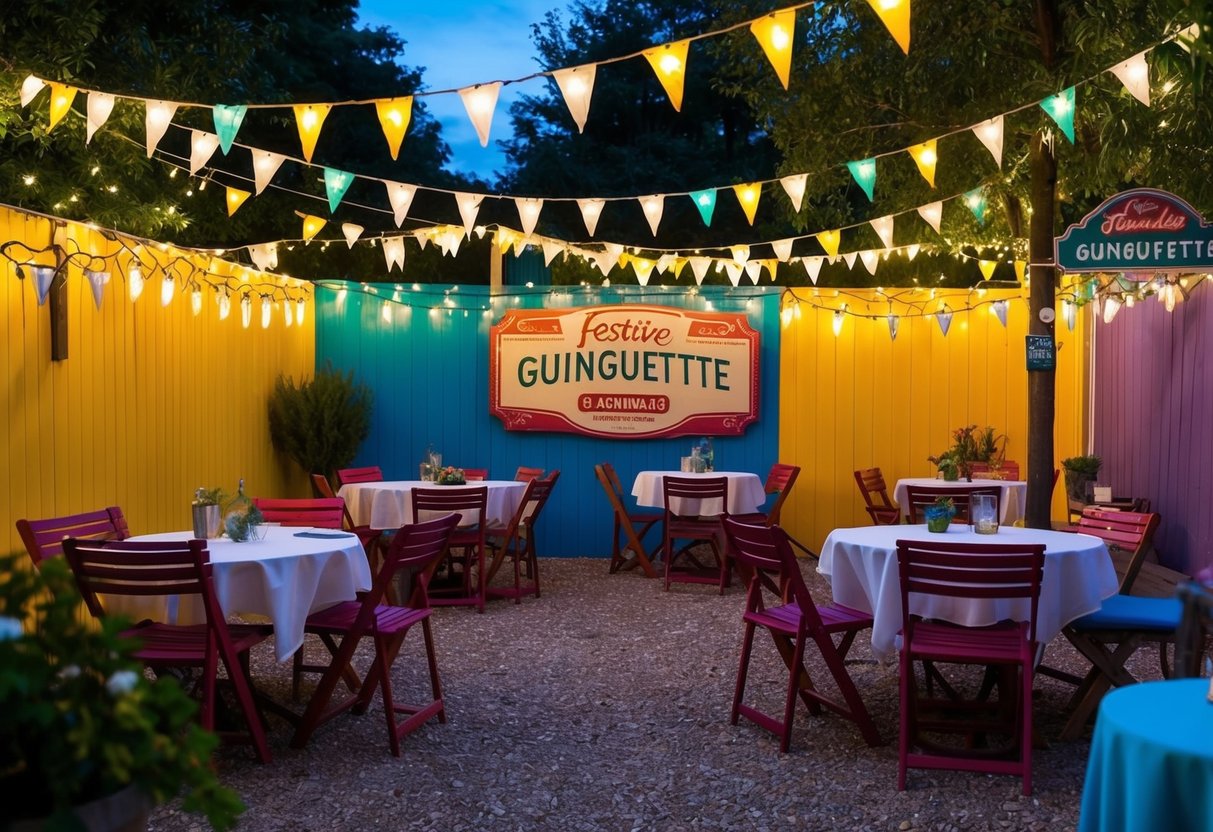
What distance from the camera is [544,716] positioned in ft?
14.3

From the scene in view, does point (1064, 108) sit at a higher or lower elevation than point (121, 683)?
higher

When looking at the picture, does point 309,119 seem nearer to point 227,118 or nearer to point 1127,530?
point 227,118

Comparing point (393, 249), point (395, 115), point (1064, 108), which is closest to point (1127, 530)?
point (1064, 108)

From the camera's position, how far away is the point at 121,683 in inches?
57.4

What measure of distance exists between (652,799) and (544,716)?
3.32 feet

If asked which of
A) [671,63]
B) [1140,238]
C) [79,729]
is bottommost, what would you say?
[79,729]

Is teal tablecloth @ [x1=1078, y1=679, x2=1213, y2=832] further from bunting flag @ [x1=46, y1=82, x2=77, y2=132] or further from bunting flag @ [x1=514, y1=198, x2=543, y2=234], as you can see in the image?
bunting flag @ [x1=514, y1=198, x2=543, y2=234]

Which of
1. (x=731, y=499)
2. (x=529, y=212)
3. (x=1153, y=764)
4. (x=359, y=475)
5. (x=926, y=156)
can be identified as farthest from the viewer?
(x=731, y=499)

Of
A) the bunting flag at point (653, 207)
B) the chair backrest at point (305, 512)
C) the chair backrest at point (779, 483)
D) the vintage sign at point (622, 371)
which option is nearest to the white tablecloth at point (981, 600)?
the chair backrest at point (305, 512)

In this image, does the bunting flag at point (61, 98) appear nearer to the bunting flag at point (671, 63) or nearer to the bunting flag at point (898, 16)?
the bunting flag at point (671, 63)

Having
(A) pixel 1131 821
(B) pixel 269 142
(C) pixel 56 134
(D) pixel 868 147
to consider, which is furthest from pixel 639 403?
(A) pixel 1131 821

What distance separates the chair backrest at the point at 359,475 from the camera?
24.7 feet

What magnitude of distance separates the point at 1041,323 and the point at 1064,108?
1.70 metres

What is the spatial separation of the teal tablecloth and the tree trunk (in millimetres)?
4176
